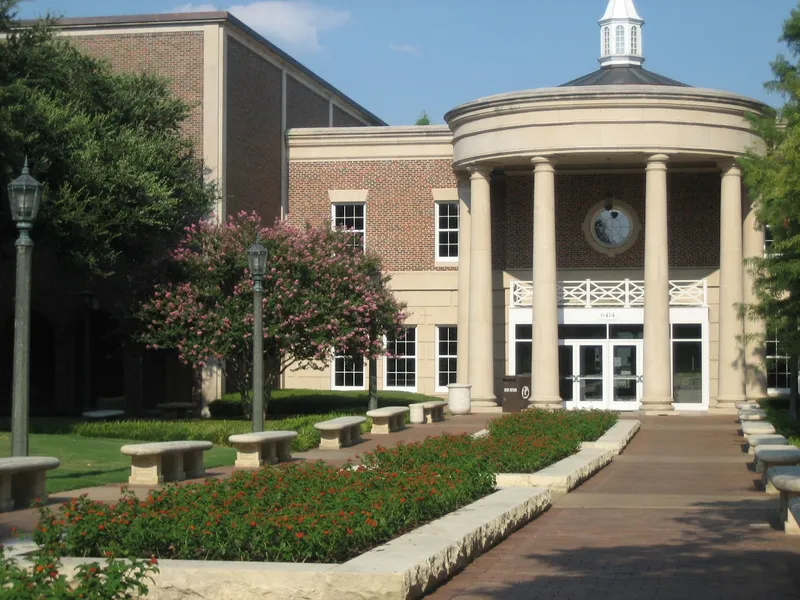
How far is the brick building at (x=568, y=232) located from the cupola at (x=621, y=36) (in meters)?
0.05

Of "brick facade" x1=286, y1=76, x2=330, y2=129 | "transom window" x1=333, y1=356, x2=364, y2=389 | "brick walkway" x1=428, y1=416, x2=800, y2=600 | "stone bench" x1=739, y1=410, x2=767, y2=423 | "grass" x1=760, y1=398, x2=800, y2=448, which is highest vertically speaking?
"brick facade" x1=286, y1=76, x2=330, y2=129

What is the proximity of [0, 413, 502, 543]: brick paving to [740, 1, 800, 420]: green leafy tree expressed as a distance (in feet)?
22.6

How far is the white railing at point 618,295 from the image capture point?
38156mm

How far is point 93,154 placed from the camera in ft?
91.0

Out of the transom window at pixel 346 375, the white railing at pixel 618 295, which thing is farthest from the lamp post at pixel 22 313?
the transom window at pixel 346 375

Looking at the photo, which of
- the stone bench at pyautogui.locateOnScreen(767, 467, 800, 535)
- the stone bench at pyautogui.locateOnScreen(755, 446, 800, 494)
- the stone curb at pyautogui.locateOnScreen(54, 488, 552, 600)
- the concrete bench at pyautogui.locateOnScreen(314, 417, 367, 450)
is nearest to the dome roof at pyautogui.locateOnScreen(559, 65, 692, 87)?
the concrete bench at pyautogui.locateOnScreen(314, 417, 367, 450)

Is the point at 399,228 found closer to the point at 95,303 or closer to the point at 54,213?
Answer: the point at 95,303

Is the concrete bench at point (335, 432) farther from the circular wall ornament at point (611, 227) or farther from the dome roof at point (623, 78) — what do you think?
the dome roof at point (623, 78)

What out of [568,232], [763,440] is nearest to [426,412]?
[568,232]

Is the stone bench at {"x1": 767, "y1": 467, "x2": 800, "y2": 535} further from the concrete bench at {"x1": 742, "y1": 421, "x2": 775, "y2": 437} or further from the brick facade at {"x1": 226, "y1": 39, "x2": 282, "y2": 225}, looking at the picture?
the brick facade at {"x1": 226, "y1": 39, "x2": 282, "y2": 225}

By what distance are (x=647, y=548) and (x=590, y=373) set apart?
27.0 metres

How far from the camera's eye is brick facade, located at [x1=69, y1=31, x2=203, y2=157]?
3584 centimetres

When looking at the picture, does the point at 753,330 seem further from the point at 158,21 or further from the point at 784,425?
the point at 158,21

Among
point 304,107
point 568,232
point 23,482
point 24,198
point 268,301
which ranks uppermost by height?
point 304,107
